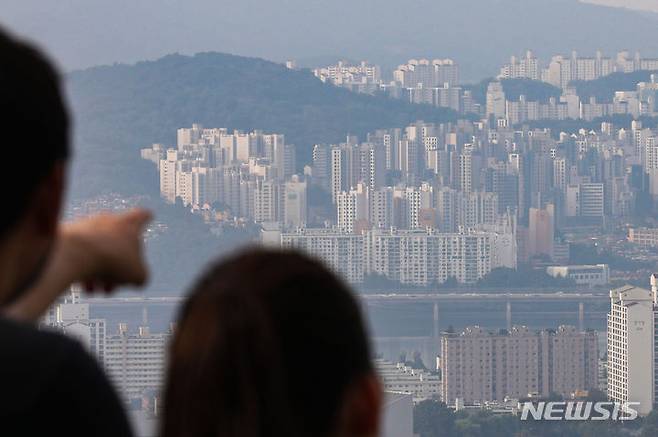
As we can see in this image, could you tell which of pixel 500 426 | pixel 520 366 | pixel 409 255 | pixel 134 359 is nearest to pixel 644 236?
pixel 409 255

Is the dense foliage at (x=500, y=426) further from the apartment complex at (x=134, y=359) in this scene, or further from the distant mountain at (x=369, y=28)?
the distant mountain at (x=369, y=28)

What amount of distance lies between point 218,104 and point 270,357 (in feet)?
101

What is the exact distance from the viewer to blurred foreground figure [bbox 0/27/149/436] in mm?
356

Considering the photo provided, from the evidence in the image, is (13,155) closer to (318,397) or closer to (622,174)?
(318,397)

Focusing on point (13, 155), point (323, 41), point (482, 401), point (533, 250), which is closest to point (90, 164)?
point (533, 250)

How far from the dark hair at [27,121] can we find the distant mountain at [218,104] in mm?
27845

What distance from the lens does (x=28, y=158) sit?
1.29 ft

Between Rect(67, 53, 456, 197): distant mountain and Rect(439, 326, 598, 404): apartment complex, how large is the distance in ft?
29.9

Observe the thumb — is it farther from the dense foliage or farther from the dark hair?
the dense foliage

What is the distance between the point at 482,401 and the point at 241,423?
20549 millimetres

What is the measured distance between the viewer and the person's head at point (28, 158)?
39 cm

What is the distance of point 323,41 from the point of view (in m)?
38.8

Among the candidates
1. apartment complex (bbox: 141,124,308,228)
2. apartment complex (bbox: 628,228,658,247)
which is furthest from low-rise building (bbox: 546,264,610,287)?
apartment complex (bbox: 141,124,308,228)

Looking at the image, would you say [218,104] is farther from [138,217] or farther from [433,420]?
[138,217]
